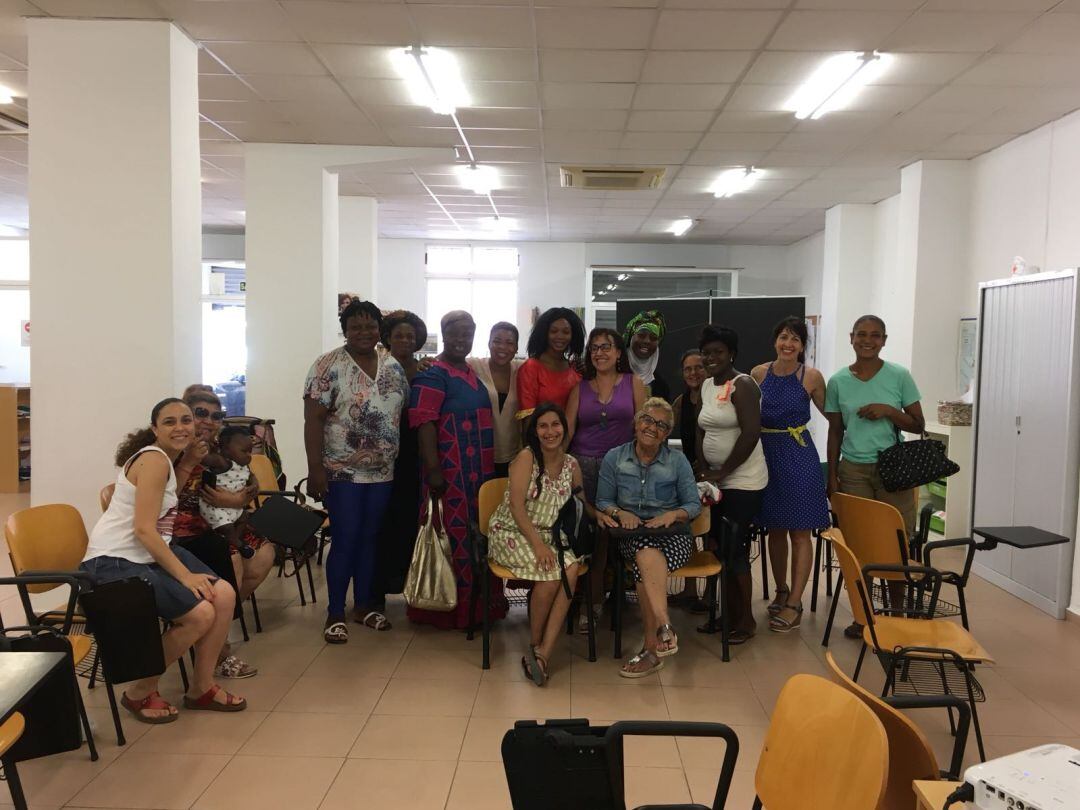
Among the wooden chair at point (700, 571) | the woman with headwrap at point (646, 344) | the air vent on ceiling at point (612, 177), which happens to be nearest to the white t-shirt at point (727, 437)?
the wooden chair at point (700, 571)

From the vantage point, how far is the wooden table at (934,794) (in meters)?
1.41

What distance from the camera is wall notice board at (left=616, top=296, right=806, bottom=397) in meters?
9.34

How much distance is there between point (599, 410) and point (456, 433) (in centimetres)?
71

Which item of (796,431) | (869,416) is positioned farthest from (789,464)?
(869,416)

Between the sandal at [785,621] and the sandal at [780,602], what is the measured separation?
3 cm

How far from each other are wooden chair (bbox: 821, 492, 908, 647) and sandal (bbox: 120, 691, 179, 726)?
9.14 ft

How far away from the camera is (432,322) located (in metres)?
12.3

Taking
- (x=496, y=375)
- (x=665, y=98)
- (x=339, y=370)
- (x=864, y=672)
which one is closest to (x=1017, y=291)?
(x=665, y=98)

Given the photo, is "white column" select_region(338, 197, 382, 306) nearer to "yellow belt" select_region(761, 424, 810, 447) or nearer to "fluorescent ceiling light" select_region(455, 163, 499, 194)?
"fluorescent ceiling light" select_region(455, 163, 499, 194)

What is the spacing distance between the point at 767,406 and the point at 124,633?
9.86ft

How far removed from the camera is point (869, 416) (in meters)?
3.99

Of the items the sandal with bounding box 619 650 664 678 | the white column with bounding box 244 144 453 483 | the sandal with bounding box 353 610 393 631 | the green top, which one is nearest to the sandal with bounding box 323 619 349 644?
the sandal with bounding box 353 610 393 631

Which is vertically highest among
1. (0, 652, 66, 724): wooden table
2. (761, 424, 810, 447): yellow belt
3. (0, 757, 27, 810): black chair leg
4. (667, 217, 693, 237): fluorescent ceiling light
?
(667, 217, 693, 237): fluorescent ceiling light

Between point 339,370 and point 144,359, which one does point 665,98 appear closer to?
point 339,370
